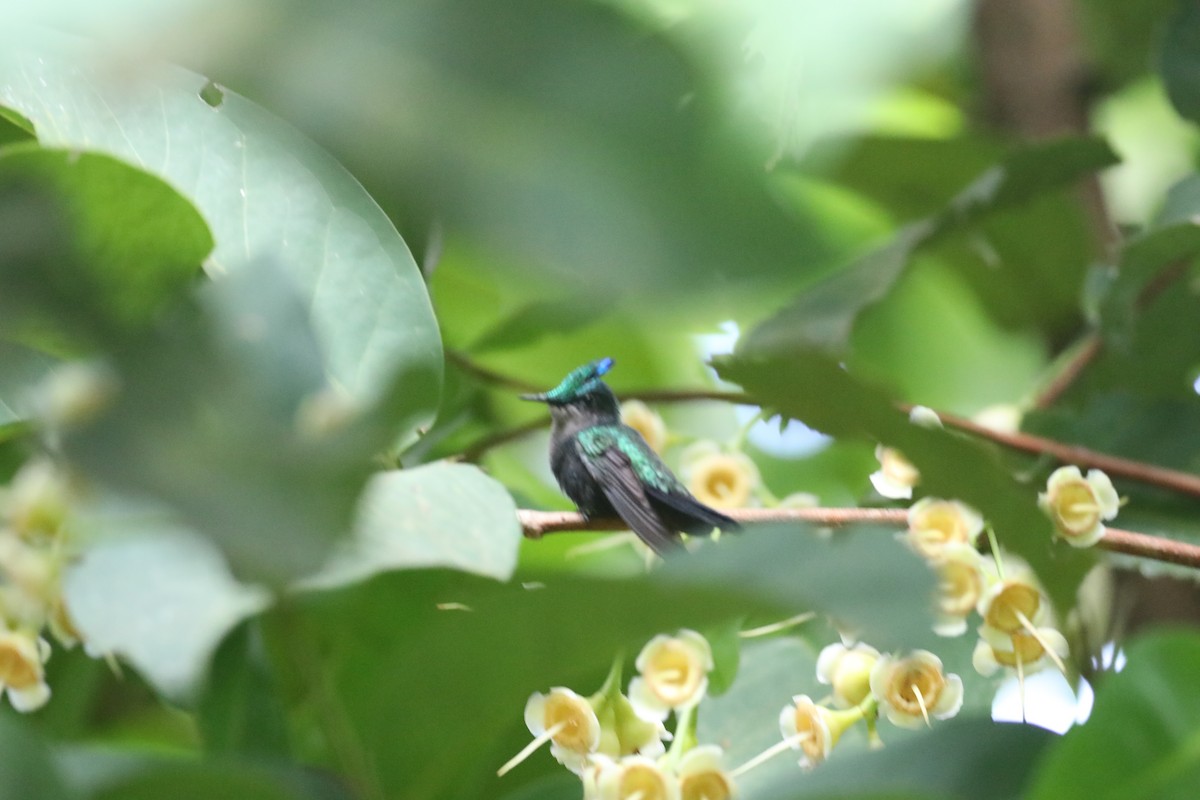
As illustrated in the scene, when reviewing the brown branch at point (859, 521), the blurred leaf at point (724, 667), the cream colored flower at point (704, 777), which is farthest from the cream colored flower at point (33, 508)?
the blurred leaf at point (724, 667)

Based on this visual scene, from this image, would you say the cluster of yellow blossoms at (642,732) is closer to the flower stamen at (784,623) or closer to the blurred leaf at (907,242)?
the flower stamen at (784,623)

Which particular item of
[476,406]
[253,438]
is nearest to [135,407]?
[253,438]

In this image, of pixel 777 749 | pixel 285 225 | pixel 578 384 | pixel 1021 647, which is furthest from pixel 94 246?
pixel 578 384

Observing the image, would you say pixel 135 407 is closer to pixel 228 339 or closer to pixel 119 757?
pixel 228 339

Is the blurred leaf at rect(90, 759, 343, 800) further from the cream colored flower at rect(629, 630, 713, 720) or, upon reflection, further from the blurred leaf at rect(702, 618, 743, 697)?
the blurred leaf at rect(702, 618, 743, 697)

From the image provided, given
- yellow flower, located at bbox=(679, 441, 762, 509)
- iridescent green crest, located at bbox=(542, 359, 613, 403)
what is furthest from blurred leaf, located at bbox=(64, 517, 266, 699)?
iridescent green crest, located at bbox=(542, 359, 613, 403)

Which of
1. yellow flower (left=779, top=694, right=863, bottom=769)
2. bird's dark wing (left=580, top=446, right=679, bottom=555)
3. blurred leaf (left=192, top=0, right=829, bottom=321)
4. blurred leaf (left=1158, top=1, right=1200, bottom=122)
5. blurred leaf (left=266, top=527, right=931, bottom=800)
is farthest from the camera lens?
blurred leaf (left=1158, top=1, right=1200, bottom=122)
